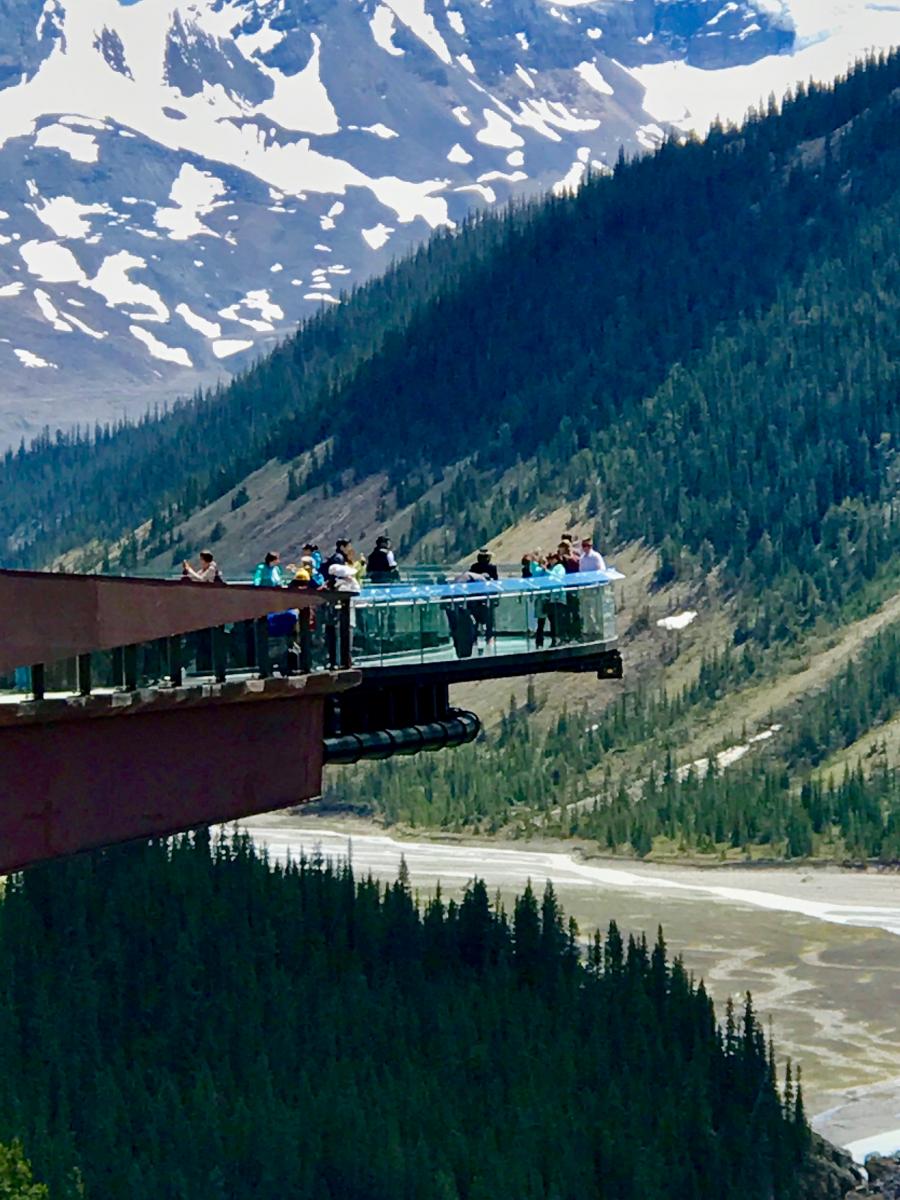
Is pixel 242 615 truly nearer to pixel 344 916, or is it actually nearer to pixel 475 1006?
pixel 475 1006

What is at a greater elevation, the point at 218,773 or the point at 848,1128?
the point at 218,773

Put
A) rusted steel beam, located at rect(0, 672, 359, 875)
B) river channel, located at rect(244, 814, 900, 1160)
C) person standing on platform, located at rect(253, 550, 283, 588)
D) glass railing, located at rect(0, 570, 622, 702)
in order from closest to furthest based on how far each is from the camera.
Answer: rusted steel beam, located at rect(0, 672, 359, 875), glass railing, located at rect(0, 570, 622, 702), person standing on platform, located at rect(253, 550, 283, 588), river channel, located at rect(244, 814, 900, 1160)

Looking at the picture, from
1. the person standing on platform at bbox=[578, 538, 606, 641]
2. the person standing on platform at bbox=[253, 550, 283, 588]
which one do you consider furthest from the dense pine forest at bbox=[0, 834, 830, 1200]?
the person standing on platform at bbox=[253, 550, 283, 588]

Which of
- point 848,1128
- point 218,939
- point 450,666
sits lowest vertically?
point 848,1128

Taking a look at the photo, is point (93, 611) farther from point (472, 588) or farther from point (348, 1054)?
point (348, 1054)

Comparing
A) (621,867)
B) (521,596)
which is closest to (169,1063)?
(521,596)

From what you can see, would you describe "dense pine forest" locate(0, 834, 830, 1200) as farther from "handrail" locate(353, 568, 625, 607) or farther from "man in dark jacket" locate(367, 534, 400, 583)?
"man in dark jacket" locate(367, 534, 400, 583)

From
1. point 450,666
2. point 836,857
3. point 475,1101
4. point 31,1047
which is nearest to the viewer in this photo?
point 450,666

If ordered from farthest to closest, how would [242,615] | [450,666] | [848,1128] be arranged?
[848,1128], [450,666], [242,615]
